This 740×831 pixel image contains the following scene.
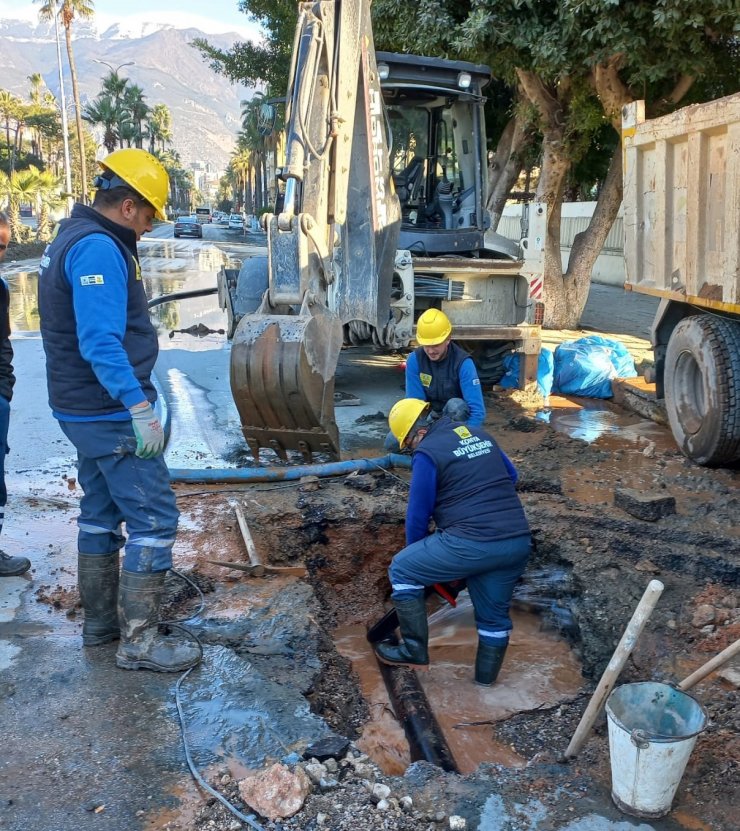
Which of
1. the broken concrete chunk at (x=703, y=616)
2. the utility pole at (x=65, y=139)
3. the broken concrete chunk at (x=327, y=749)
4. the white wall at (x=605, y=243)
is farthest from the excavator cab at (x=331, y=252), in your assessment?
the utility pole at (x=65, y=139)

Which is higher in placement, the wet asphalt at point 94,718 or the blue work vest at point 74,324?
the blue work vest at point 74,324

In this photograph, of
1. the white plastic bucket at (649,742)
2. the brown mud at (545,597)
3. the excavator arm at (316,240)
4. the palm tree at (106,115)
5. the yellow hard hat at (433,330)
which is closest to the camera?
the white plastic bucket at (649,742)

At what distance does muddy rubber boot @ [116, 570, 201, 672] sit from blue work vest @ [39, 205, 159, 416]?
805 millimetres

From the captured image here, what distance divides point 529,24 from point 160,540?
29.3ft

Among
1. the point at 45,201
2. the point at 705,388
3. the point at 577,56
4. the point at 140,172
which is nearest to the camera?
the point at 140,172

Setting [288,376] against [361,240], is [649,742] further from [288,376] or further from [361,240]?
[361,240]

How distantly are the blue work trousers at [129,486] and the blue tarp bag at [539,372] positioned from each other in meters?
6.07

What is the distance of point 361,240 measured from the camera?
22.4 ft

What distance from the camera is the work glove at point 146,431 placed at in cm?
343

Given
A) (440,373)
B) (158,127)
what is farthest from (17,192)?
(158,127)

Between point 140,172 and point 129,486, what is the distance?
1384 mm

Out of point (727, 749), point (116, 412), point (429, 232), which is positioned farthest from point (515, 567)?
point (429, 232)

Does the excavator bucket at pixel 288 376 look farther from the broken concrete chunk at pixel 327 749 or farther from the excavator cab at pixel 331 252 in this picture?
the broken concrete chunk at pixel 327 749

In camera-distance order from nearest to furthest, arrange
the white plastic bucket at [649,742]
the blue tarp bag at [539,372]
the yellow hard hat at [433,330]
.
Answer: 1. the white plastic bucket at [649,742]
2. the yellow hard hat at [433,330]
3. the blue tarp bag at [539,372]
